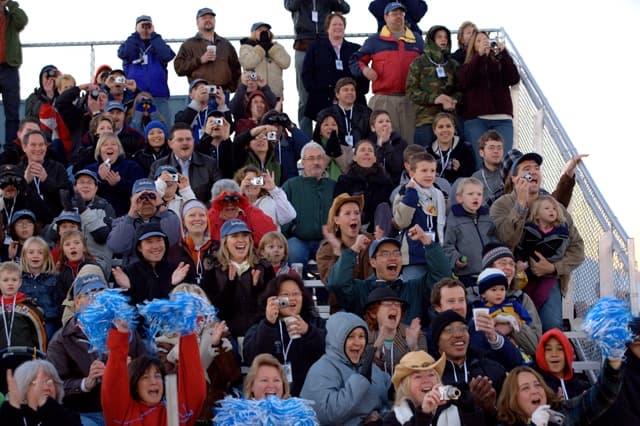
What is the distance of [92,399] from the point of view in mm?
9414

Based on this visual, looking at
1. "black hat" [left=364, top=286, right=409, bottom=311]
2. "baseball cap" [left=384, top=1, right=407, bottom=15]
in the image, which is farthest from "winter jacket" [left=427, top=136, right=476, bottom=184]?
"black hat" [left=364, top=286, right=409, bottom=311]

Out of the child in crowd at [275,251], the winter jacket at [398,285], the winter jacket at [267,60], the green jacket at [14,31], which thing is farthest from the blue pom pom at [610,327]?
the green jacket at [14,31]

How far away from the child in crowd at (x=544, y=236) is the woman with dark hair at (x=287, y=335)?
8.23ft

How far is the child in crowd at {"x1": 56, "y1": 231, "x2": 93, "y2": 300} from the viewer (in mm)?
11094

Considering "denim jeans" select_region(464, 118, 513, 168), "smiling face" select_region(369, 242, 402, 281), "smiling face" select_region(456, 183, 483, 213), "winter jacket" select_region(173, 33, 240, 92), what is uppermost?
"winter jacket" select_region(173, 33, 240, 92)

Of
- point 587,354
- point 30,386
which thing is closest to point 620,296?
point 587,354

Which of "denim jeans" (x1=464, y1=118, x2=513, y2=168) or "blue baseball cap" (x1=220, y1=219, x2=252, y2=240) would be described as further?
"denim jeans" (x1=464, y1=118, x2=513, y2=168)

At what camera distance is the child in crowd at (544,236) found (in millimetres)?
11695

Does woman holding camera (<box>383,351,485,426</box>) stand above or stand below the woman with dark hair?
below

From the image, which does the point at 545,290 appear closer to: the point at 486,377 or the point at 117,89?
the point at 486,377

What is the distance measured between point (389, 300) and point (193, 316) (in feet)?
7.94

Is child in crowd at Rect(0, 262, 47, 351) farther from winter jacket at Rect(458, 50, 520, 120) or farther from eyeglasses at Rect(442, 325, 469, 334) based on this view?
winter jacket at Rect(458, 50, 520, 120)

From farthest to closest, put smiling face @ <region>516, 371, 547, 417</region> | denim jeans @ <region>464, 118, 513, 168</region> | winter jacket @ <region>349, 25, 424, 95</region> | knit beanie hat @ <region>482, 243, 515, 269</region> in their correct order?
winter jacket @ <region>349, 25, 424, 95</region>, denim jeans @ <region>464, 118, 513, 168</region>, knit beanie hat @ <region>482, 243, 515, 269</region>, smiling face @ <region>516, 371, 547, 417</region>

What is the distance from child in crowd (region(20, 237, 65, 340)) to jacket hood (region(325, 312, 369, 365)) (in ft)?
8.65
